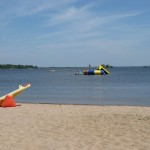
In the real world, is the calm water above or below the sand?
below

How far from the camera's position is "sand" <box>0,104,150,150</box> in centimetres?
797

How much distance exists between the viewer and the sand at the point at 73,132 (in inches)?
314

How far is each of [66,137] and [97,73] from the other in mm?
69015

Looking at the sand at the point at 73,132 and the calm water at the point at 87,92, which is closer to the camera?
the sand at the point at 73,132

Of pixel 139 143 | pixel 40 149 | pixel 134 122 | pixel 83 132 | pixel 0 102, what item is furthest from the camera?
pixel 0 102

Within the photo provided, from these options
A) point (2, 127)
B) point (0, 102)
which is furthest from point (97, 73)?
point (2, 127)

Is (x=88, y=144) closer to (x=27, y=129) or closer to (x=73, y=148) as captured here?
(x=73, y=148)

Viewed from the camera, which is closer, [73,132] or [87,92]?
[73,132]

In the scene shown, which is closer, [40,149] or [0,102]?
[40,149]

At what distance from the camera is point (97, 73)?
77.6 meters

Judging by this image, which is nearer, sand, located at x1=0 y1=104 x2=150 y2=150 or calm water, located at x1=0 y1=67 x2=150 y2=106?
sand, located at x1=0 y1=104 x2=150 y2=150

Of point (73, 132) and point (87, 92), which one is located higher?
point (73, 132)

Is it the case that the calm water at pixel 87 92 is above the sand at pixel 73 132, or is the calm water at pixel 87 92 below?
below

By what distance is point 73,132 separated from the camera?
9547mm
